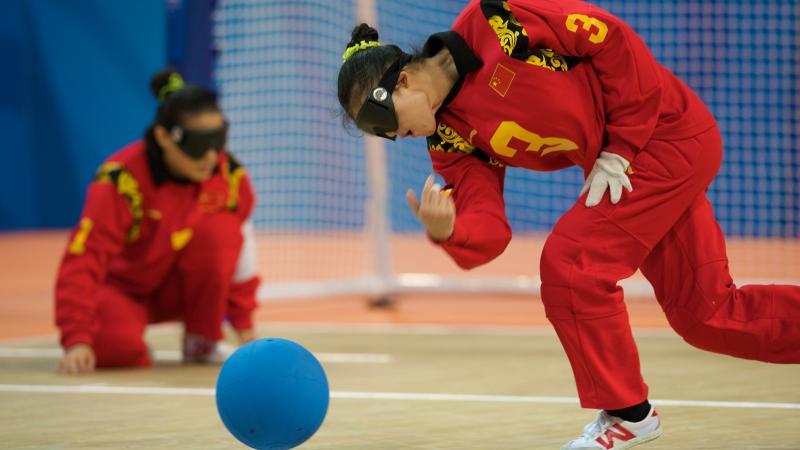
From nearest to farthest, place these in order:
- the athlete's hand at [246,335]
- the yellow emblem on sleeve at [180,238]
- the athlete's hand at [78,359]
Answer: the athlete's hand at [78,359], the yellow emblem on sleeve at [180,238], the athlete's hand at [246,335]

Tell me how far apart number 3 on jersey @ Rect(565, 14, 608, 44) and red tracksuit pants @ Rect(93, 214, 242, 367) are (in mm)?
2356

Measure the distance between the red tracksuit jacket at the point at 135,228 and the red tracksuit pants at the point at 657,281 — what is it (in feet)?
7.50

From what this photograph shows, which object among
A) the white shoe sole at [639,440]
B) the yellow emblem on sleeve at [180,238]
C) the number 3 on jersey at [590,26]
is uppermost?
the number 3 on jersey at [590,26]

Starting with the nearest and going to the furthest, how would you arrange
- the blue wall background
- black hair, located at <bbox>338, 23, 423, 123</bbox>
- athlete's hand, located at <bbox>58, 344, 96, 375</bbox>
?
1. black hair, located at <bbox>338, 23, 423, 123</bbox>
2. athlete's hand, located at <bbox>58, 344, 96, 375</bbox>
3. the blue wall background

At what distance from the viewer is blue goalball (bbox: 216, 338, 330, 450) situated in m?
2.92

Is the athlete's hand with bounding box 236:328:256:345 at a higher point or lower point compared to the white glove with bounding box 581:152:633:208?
lower

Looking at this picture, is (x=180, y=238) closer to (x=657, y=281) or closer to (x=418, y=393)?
(x=418, y=393)

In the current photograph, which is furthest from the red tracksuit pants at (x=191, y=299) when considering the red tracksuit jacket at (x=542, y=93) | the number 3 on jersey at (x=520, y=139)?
the number 3 on jersey at (x=520, y=139)

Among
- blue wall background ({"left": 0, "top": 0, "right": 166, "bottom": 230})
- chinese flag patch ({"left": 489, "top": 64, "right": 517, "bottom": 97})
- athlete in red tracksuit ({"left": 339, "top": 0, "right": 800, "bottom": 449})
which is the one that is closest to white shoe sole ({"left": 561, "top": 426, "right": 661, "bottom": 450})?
athlete in red tracksuit ({"left": 339, "top": 0, "right": 800, "bottom": 449})

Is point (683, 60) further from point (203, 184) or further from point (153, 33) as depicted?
point (203, 184)

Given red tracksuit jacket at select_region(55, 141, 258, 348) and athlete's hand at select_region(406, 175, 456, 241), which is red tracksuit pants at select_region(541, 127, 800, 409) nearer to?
athlete's hand at select_region(406, 175, 456, 241)

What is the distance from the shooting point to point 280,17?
7.66 m

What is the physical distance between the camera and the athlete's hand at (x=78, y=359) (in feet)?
15.1

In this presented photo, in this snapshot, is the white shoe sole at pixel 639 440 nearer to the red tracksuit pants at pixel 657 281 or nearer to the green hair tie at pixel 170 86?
the red tracksuit pants at pixel 657 281
